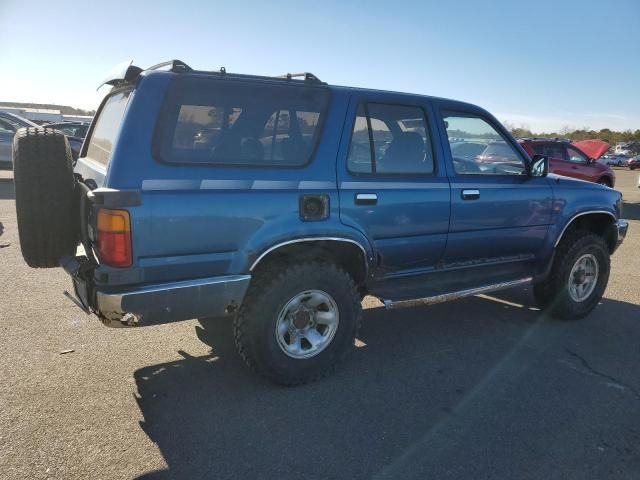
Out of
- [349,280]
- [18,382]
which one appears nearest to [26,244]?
[18,382]

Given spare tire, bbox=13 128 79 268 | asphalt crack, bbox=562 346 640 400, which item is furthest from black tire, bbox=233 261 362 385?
asphalt crack, bbox=562 346 640 400

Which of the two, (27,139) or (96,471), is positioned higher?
(27,139)

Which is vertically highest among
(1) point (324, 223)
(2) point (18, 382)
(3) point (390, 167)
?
(3) point (390, 167)

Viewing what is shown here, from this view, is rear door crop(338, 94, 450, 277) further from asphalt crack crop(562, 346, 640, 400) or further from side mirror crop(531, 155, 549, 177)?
asphalt crack crop(562, 346, 640, 400)

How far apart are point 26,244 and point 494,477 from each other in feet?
9.68

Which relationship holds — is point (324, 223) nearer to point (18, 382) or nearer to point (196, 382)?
point (196, 382)

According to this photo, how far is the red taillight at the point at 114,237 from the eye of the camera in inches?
106

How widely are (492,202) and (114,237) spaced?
2.95 m

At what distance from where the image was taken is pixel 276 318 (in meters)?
3.24

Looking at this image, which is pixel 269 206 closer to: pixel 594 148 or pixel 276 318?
pixel 276 318

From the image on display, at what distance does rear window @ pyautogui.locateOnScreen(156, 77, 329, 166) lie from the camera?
2.92m

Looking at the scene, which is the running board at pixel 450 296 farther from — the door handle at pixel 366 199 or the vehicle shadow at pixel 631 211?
the vehicle shadow at pixel 631 211

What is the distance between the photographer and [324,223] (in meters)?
3.29

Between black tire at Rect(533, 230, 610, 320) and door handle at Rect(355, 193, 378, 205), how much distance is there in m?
2.35
